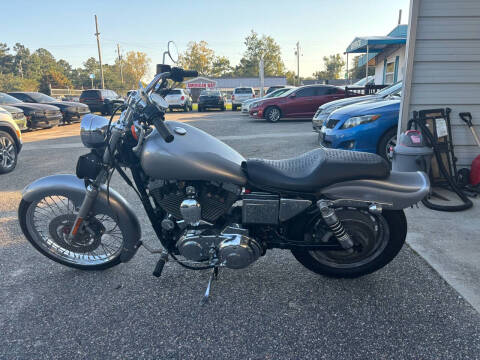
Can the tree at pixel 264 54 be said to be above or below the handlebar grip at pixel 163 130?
above

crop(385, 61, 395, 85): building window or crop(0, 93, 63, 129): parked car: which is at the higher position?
crop(385, 61, 395, 85): building window

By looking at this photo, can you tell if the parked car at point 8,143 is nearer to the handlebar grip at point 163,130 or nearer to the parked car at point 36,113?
the handlebar grip at point 163,130

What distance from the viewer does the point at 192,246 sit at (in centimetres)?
212

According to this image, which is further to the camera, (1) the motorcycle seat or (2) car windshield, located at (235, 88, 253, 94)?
(2) car windshield, located at (235, 88, 253, 94)

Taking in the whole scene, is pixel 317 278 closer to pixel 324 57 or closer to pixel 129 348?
pixel 129 348

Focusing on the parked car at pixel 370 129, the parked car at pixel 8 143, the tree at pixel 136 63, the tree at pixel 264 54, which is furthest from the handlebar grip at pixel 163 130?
the tree at pixel 264 54

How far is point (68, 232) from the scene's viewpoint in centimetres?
250

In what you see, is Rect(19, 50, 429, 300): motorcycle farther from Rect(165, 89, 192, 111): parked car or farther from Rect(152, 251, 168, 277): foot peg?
Rect(165, 89, 192, 111): parked car

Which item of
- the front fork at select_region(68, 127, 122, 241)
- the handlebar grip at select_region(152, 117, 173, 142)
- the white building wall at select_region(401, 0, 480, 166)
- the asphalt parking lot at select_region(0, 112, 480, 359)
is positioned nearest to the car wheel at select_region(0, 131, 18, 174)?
the asphalt parking lot at select_region(0, 112, 480, 359)

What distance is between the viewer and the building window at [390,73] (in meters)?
16.3

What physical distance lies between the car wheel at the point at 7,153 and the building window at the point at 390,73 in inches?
637

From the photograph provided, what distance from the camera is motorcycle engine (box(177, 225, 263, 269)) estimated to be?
83.0 inches

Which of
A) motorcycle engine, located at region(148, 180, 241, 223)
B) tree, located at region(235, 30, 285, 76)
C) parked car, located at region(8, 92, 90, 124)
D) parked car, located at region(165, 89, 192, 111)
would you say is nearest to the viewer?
motorcycle engine, located at region(148, 180, 241, 223)

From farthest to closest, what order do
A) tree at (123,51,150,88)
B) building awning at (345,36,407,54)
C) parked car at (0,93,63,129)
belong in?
tree at (123,51,150,88) < building awning at (345,36,407,54) < parked car at (0,93,63,129)
